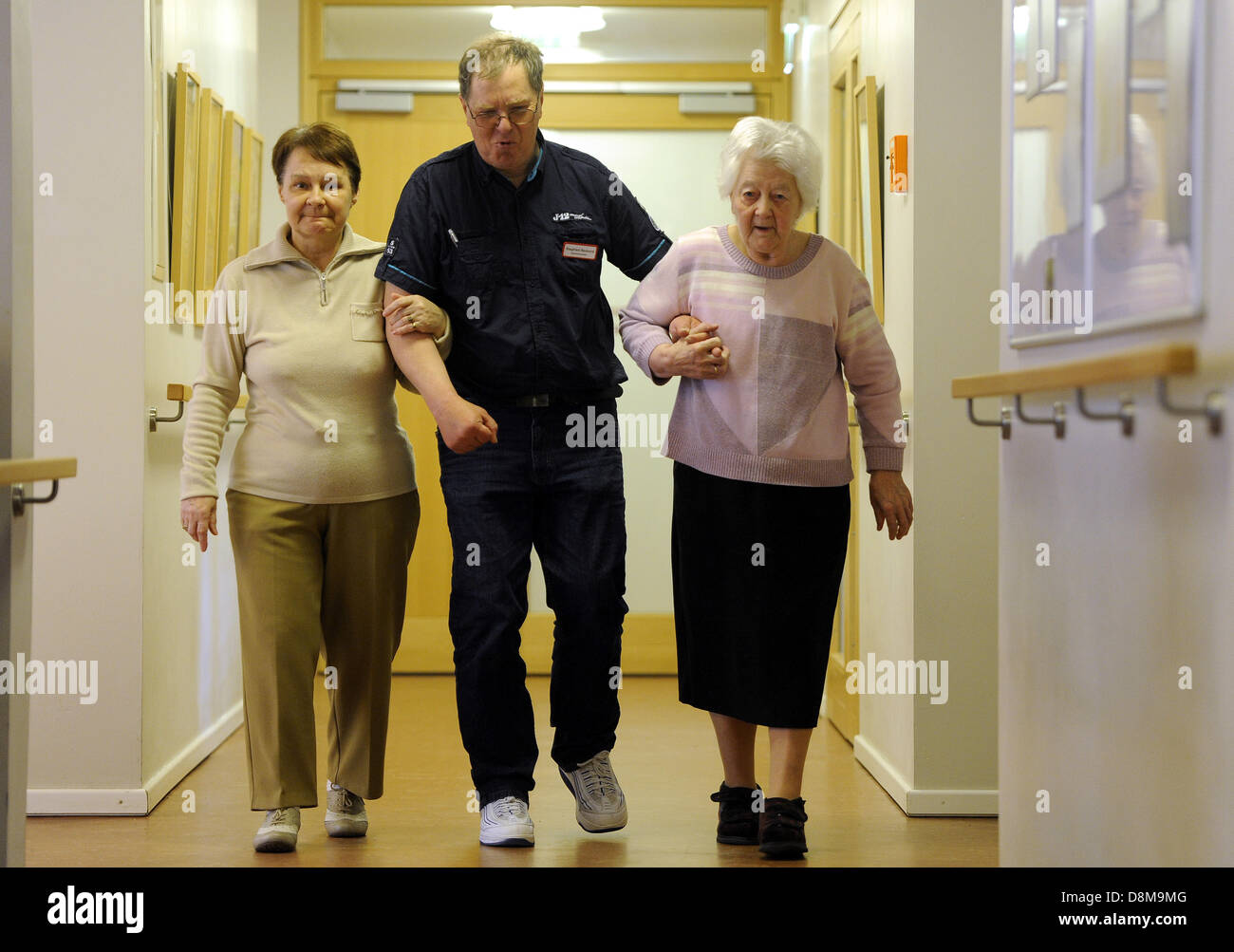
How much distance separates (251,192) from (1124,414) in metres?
3.21

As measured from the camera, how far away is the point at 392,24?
190 inches

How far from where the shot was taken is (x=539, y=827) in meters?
2.78

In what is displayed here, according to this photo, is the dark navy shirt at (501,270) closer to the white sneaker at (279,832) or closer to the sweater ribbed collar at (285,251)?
the sweater ribbed collar at (285,251)

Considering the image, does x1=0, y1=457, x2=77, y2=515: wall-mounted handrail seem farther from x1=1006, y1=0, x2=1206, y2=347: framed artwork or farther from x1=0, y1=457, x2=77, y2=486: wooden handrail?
x1=1006, y1=0, x2=1206, y2=347: framed artwork

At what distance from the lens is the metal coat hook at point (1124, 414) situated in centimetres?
168

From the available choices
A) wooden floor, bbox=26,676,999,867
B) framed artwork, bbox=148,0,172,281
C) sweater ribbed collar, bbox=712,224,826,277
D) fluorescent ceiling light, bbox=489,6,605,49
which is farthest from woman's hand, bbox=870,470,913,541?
fluorescent ceiling light, bbox=489,6,605,49

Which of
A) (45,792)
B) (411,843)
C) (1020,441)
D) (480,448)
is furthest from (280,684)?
(1020,441)

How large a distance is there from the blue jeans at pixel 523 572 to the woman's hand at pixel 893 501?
0.49 metres

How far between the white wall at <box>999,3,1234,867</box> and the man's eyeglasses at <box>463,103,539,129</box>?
3.15ft

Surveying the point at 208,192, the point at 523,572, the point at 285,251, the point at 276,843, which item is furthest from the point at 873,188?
the point at 276,843

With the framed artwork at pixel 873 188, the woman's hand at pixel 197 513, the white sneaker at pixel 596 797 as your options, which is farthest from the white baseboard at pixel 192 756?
the framed artwork at pixel 873 188

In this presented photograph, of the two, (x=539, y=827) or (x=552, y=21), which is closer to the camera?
(x=539, y=827)

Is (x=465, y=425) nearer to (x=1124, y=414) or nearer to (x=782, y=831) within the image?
(x=782, y=831)

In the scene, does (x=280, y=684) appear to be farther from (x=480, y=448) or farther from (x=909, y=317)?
(x=909, y=317)
